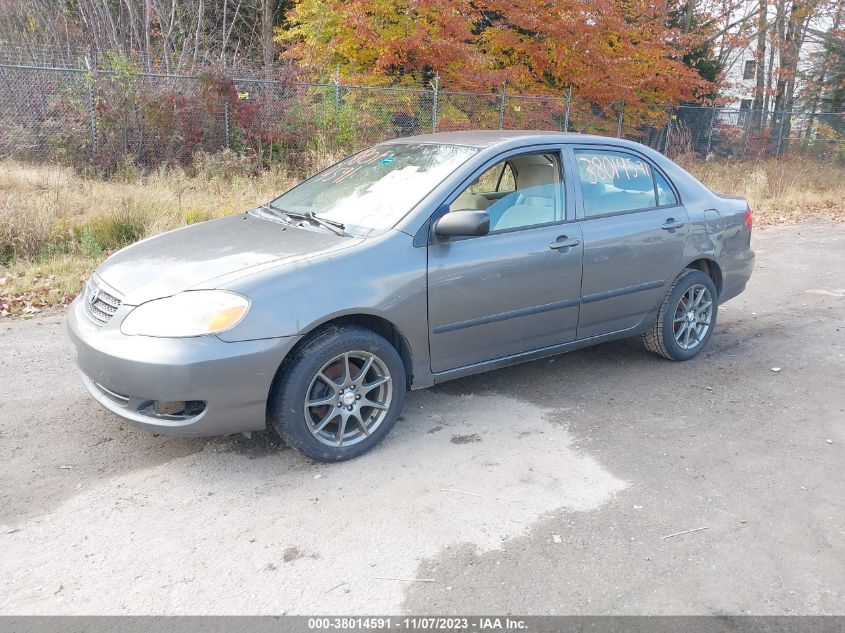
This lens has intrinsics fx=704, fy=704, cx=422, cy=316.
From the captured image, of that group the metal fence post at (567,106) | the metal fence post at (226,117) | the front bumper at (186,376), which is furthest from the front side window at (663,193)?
the metal fence post at (567,106)

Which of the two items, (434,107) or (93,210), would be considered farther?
(434,107)

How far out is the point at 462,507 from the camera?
3275mm

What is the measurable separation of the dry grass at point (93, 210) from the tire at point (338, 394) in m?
3.92

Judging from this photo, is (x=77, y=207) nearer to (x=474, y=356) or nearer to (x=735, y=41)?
(x=474, y=356)

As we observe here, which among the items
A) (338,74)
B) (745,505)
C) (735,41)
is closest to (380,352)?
(745,505)

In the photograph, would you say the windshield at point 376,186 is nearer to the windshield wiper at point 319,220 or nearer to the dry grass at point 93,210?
the windshield wiper at point 319,220

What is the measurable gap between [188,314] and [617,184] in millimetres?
3004

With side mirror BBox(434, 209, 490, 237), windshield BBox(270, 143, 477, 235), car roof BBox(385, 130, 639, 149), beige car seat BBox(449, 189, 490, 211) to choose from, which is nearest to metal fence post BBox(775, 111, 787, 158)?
car roof BBox(385, 130, 639, 149)

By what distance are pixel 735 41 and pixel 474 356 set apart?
2346 centimetres

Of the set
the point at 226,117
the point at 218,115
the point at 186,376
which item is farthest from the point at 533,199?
the point at 218,115

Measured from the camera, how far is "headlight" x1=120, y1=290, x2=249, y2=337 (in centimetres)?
325

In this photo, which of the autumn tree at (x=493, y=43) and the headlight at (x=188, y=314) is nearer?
the headlight at (x=188, y=314)

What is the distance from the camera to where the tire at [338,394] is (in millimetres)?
3428

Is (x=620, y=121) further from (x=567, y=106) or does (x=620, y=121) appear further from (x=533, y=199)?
(x=533, y=199)
